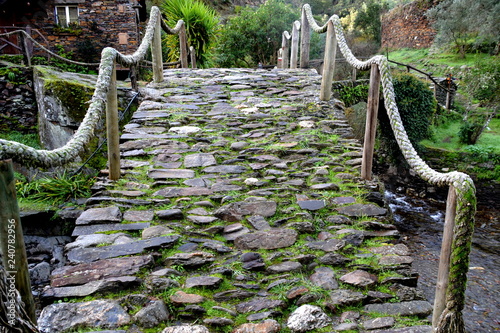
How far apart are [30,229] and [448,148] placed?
12.8 metres

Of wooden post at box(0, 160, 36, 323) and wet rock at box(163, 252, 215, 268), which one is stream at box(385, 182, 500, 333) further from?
wooden post at box(0, 160, 36, 323)

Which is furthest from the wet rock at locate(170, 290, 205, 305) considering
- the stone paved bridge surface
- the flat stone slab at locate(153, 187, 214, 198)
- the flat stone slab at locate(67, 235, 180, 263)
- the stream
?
the stream

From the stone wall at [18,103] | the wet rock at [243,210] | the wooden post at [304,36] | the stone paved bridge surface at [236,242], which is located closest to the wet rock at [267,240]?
the stone paved bridge surface at [236,242]

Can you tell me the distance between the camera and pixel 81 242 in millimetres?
2730

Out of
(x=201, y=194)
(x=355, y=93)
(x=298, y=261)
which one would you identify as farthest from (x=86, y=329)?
(x=355, y=93)

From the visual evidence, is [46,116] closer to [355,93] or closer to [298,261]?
[298,261]

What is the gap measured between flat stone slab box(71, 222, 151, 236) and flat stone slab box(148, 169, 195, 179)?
2.59 feet

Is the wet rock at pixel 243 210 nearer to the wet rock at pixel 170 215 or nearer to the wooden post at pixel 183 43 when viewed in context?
the wet rock at pixel 170 215

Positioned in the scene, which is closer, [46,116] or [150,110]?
[150,110]

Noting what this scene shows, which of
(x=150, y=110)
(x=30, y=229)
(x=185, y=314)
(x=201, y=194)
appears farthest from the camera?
(x=30, y=229)

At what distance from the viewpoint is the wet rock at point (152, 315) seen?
2070 mm

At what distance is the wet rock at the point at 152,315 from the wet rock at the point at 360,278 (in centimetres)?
113

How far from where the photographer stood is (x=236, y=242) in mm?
2840

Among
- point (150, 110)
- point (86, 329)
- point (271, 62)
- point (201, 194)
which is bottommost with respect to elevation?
point (86, 329)
